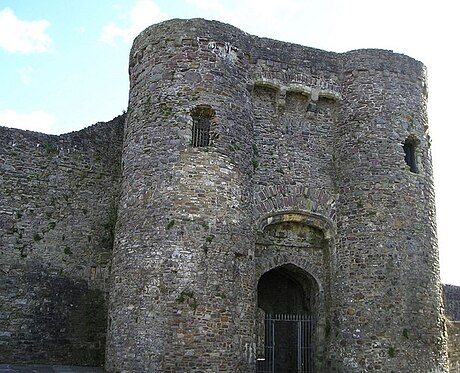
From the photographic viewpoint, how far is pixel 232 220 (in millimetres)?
13656

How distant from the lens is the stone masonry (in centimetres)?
1308

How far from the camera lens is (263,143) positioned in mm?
15469

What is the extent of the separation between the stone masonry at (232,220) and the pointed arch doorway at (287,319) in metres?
0.06

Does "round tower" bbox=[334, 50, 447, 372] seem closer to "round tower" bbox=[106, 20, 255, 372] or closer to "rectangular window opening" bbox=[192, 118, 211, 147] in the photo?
"round tower" bbox=[106, 20, 255, 372]

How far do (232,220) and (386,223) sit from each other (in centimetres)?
430

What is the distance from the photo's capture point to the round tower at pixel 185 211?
12.6m

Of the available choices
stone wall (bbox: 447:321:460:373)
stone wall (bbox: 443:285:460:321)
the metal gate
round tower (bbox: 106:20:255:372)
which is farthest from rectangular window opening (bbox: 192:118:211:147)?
stone wall (bbox: 443:285:460:321)

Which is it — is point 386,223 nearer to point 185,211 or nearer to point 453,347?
point 453,347

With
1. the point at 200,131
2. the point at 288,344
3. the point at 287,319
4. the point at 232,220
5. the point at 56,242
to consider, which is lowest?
the point at 288,344

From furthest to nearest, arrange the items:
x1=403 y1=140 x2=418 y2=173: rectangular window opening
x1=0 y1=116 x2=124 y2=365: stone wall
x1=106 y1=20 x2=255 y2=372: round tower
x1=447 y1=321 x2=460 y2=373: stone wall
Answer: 1. x1=403 y1=140 x2=418 y2=173: rectangular window opening
2. x1=447 y1=321 x2=460 y2=373: stone wall
3. x1=0 y1=116 x2=124 y2=365: stone wall
4. x1=106 y1=20 x2=255 y2=372: round tower

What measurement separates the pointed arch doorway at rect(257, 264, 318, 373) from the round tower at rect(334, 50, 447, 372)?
1.09m

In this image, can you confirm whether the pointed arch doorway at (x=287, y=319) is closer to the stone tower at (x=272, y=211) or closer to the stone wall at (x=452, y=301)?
the stone tower at (x=272, y=211)

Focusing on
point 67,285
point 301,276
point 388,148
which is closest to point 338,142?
point 388,148

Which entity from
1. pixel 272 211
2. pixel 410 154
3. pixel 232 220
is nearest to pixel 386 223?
pixel 410 154
